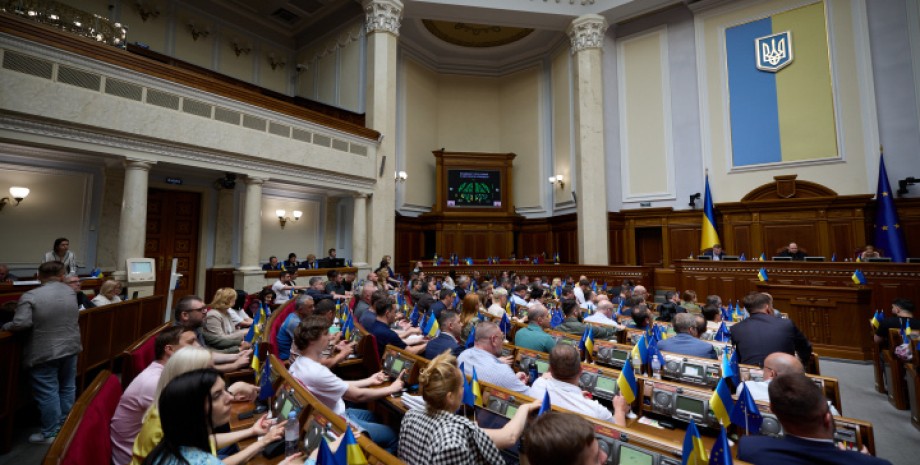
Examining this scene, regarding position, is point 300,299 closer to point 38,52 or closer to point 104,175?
point 38,52

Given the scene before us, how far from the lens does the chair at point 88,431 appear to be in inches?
53.8

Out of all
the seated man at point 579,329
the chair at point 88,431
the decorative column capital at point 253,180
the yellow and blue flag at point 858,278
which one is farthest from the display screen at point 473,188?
the chair at point 88,431

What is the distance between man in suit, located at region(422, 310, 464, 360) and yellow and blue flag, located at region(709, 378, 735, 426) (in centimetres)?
172

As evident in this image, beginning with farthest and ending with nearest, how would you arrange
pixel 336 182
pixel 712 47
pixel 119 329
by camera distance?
pixel 712 47
pixel 336 182
pixel 119 329

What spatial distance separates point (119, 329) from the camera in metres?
4.91

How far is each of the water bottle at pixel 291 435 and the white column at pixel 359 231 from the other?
892 centimetres

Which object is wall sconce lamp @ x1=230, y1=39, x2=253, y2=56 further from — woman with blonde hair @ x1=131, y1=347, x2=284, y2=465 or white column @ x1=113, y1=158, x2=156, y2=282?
woman with blonde hair @ x1=131, y1=347, x2=284, y2=465

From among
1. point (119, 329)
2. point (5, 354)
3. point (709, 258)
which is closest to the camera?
point (5, 354)

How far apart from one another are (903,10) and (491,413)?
539 inches

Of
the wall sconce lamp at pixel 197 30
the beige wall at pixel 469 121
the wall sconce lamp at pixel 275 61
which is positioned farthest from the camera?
the beige wall at pixel 469 121

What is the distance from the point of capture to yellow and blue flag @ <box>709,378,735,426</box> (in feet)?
6.94

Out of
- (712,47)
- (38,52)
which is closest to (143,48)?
(38,52)

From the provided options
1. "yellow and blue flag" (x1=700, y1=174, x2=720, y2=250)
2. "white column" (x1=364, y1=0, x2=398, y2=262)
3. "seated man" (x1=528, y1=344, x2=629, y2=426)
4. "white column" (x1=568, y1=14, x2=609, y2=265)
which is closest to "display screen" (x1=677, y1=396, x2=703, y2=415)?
"seated man" (x1=528, y1=344, x2=629, y2=426)

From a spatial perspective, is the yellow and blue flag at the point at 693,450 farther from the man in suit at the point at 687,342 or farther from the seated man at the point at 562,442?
the man in suit at the point at 687,342
